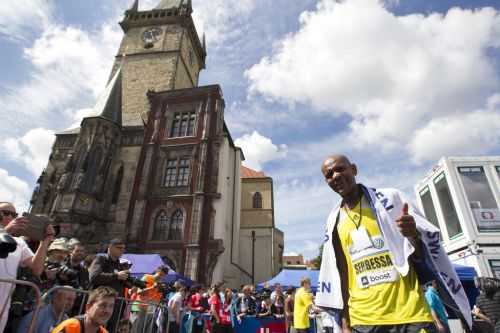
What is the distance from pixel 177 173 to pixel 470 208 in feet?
59.3

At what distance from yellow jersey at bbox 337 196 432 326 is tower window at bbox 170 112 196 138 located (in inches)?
902

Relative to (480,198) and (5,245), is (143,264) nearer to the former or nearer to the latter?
(5,245)

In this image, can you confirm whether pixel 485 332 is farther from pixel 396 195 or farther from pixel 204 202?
pixel 204 202

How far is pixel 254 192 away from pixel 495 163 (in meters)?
22.7

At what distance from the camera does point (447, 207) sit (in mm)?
14734

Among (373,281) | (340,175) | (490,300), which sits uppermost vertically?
(340,175)

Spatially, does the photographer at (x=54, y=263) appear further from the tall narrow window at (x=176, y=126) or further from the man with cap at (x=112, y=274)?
the tall narrow window at (x=176, y=126)

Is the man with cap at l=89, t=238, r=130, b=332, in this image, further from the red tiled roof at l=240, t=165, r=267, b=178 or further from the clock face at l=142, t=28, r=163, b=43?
the clock face at l=142, t=28, r=163, b=43

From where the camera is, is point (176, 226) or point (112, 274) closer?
point (112, 274)

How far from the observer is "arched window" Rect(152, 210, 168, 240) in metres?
20.9

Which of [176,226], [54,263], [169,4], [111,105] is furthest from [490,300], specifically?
[169,4]

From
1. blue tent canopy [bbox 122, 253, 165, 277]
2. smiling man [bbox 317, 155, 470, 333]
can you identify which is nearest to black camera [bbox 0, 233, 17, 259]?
smiling man [bbox 317, 155, 470, 333]

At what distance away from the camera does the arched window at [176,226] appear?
20672 millimetres

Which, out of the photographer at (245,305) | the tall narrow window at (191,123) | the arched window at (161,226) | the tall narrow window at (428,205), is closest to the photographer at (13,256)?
the photographer at (245,305)
